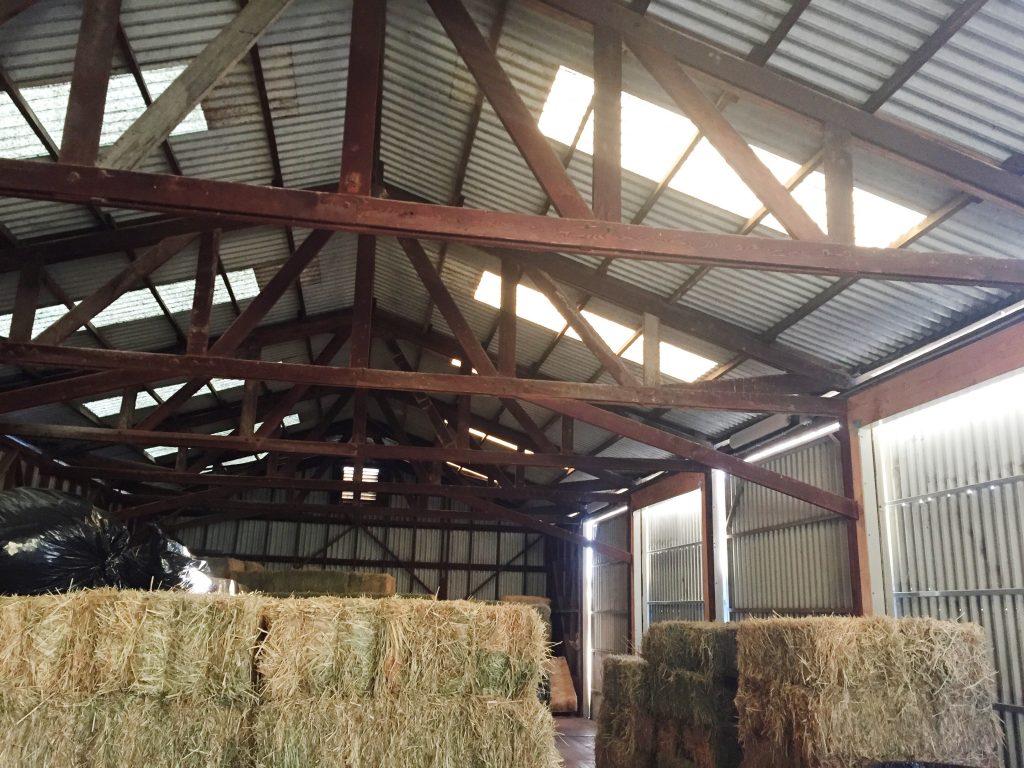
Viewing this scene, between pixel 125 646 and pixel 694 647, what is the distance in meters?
5.91

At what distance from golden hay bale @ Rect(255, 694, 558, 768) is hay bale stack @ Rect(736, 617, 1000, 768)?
7.40 ft

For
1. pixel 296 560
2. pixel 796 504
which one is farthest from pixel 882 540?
pixel 296 560

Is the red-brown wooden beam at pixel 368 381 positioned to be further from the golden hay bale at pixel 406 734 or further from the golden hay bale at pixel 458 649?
the golden hay bale at pixel 406 734

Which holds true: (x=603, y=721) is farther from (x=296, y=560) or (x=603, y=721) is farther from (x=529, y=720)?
(x=296, y=560)

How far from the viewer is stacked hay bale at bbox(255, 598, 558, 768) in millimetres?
5039

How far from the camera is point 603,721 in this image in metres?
11.1

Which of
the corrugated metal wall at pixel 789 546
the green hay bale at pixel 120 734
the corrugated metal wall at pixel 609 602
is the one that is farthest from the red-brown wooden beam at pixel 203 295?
the corrugated metal wall at pixel 609 602

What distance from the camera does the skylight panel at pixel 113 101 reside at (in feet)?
24.5

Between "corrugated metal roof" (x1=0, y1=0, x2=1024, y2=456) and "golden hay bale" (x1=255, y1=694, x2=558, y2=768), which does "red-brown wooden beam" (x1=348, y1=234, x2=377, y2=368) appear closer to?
"corrugated metal roof" (x1=0, y1=0, x2=1024, y2=456)

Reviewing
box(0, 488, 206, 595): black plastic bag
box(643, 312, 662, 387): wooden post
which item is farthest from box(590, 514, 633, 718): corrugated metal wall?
box(0, 488, 206, 595): black plastic bag

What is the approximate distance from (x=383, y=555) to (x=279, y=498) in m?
3.57

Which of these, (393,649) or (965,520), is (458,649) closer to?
(393,649)

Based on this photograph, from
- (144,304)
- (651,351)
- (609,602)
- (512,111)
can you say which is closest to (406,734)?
(512,111)

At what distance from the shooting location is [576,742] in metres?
15.6
